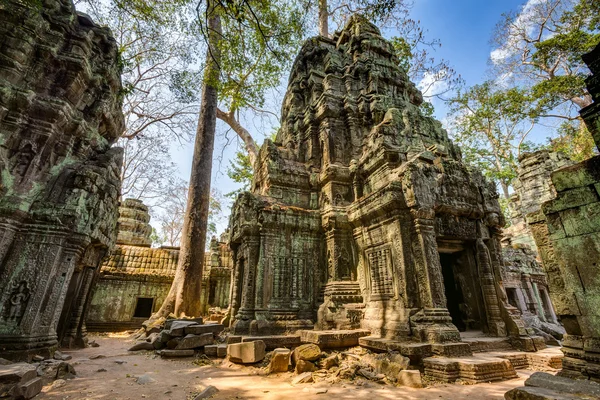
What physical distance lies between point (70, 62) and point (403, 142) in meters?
8.75

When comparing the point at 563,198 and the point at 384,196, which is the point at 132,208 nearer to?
the point at 384,196

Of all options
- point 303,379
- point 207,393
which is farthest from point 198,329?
point 303,379

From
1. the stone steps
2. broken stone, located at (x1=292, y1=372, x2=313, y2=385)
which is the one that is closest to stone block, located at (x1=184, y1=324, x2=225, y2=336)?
broken stone, located at (x1=292, y1=372, x2=313, y2=385)

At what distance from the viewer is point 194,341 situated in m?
7.21

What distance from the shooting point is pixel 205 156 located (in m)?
12.7

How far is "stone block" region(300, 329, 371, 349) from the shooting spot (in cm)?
613

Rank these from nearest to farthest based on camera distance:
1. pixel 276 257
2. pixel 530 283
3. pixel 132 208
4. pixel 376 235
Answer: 1. pixel 376 235
2. pixel 276 257
3. pixel 530 283
4. pixel 132 208

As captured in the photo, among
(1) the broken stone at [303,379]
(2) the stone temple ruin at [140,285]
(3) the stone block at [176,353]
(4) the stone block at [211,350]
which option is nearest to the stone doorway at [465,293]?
(1) the broken stone at [303,379]

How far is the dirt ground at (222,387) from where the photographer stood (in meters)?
4.16

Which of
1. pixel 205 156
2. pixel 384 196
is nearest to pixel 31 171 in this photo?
pixel 205 156

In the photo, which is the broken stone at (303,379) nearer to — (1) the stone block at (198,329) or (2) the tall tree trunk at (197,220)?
(1) the stone block at (198,329)

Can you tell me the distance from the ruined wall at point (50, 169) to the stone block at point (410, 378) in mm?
6538

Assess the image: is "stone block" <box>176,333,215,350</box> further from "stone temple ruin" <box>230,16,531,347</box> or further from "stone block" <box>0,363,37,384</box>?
"stone block" <box>0,363,37,384</box>

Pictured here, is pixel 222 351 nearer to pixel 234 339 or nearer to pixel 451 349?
pixel 234 339
